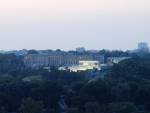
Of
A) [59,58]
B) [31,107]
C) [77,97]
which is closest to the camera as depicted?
[31,107]

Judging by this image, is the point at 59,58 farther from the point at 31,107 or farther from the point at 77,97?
the point at 31,107

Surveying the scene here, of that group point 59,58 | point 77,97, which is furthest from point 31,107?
point 59,58

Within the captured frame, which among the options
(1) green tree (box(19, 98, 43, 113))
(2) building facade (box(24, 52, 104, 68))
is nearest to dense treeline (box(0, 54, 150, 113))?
(1) green tree (box(19, 98, 43, 113))

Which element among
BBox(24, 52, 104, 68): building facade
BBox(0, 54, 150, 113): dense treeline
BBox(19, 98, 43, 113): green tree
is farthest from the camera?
BBox(24, 52, 104, 68): building facade

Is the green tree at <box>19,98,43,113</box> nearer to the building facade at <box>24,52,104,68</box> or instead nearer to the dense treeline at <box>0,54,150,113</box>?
the dense treeline at <box>0,54,150,113</box>

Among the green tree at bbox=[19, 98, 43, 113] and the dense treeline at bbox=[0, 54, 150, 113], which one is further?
the dense treeline at bbox=[0, 54, 150, 113]

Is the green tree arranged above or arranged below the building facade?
below

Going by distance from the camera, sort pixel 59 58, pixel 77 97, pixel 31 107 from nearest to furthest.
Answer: pixel 31 107, pixel 77 97, pixel 59 58

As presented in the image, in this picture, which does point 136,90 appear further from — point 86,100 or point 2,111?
point 2,111

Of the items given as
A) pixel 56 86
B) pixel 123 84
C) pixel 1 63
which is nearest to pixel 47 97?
pixel 56 86

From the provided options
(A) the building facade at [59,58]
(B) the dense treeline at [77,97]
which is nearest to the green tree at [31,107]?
(B) the dense treeline at [77,97]

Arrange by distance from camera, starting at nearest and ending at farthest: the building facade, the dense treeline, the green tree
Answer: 1. the green tree
2. the dense treeline
3. the building facade
